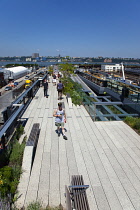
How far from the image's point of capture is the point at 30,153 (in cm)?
455

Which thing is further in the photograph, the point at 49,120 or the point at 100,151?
the point at 49,120

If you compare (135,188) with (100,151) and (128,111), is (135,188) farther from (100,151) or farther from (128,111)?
(128,111)

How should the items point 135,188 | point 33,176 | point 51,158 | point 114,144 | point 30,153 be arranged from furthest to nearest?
point 114,144
point 51,158
point 30,153
point 33,176
point 135,188

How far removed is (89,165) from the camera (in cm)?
470

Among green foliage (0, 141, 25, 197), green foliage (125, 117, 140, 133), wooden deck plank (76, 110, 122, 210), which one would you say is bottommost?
wooden deck plank (76, 110, 122, 210)

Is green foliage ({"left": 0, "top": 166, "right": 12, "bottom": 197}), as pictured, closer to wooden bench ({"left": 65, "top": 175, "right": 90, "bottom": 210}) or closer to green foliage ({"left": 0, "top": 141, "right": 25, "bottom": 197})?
green foliage ({"left": 0, "top": 141, "right": 25, "bottom": 197})

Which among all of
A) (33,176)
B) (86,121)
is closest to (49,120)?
(86,121)

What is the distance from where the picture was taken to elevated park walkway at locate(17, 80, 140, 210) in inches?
139

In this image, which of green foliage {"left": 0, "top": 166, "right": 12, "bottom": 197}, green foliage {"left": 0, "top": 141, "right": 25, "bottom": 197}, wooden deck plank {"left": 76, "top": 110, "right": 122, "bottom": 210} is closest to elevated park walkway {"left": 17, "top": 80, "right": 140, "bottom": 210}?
wooden deck plank {"left": 76, "top": 110, "right": 122, "bottom": 210}

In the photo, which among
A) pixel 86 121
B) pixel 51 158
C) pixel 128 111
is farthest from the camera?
pixel 128 111

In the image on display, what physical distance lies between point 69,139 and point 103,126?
2.13m

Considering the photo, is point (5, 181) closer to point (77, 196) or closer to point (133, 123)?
point (77, 196)

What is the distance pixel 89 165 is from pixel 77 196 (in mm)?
1667

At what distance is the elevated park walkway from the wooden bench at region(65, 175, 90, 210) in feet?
1.35
